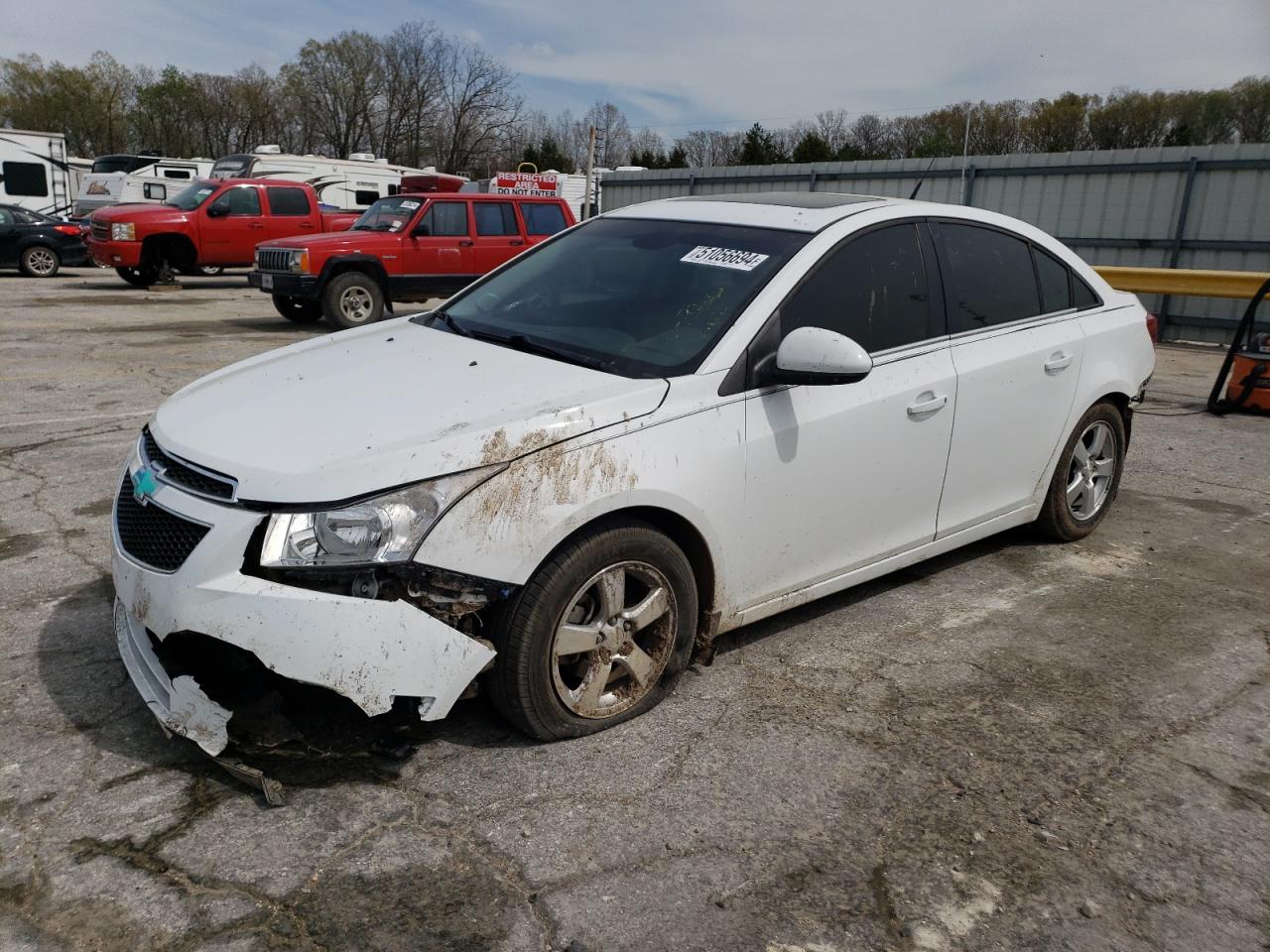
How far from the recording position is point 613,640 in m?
3.13

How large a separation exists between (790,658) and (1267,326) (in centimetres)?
1259

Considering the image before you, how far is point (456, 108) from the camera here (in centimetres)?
6612

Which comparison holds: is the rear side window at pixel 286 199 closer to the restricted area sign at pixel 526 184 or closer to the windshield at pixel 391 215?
the restricted area sign at pixel 526 184

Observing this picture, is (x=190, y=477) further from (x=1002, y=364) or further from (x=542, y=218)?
(x=542, y=218)

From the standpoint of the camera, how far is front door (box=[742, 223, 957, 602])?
3475mm

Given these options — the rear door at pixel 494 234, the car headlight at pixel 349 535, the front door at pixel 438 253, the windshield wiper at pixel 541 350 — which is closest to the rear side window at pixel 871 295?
the windshield wiper at pixel 541 350

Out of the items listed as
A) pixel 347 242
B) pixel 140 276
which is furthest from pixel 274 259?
pixel 140 276

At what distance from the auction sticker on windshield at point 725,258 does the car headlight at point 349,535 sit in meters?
1.61

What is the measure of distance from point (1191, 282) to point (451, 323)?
10.1 m

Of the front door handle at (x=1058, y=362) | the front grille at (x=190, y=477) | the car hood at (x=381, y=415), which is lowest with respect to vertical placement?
the front grille at (x=190, y=477)

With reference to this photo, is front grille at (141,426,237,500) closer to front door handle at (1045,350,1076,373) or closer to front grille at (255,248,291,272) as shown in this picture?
front door handle at (1045,350,1076,373)

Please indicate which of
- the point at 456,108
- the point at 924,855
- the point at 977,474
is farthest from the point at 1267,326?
the point at 456,108

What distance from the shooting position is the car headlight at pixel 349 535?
2664 mm

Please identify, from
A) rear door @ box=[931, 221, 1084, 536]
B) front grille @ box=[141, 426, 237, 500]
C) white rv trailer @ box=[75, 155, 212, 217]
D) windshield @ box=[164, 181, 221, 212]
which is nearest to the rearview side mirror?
rear door @ box=[931, 221, 1084, 536]
